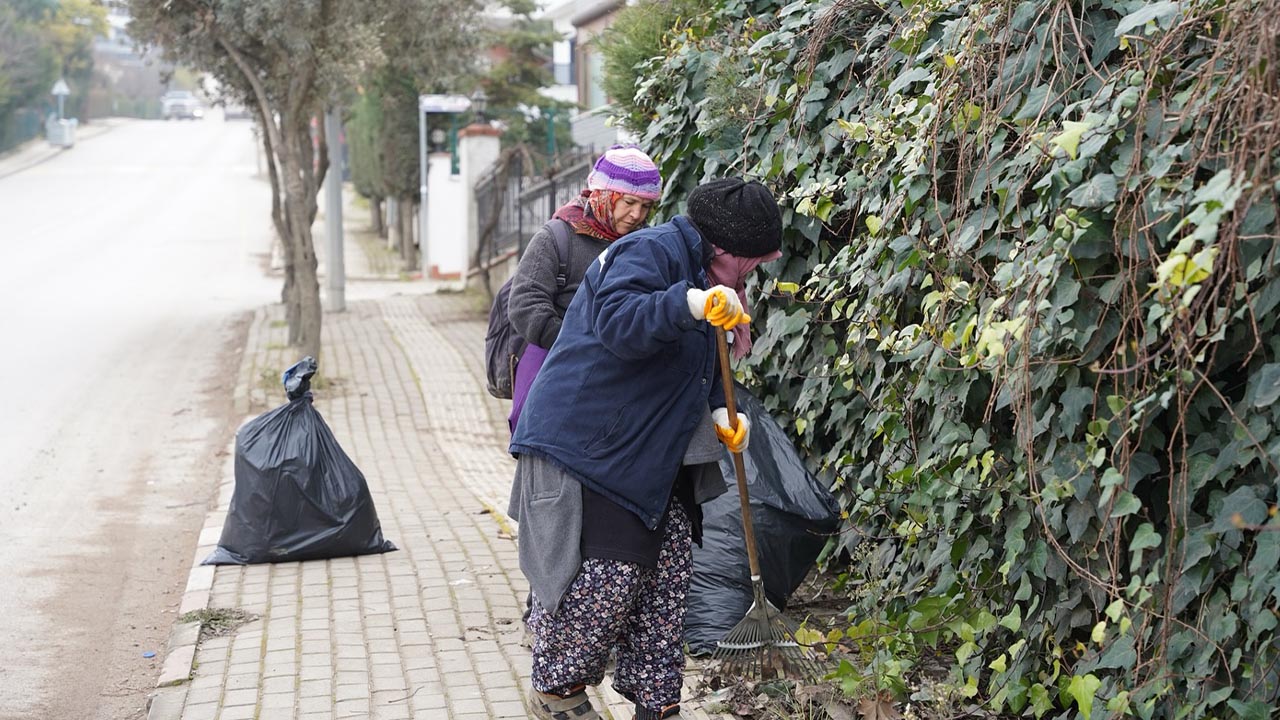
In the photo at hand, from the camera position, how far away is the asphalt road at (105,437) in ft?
17.4

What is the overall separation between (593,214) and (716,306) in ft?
4.45

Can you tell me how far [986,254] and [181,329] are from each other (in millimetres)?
13171

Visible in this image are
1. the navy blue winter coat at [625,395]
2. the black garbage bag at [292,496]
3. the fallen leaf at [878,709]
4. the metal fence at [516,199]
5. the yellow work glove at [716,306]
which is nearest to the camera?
the yellow work glove at [716,306]

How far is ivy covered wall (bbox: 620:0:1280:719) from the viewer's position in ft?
8.91

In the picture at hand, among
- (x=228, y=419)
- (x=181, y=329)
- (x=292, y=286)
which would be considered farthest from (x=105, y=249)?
(x=228, y=419)

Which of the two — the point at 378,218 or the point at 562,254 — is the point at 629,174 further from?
the point at 378,218

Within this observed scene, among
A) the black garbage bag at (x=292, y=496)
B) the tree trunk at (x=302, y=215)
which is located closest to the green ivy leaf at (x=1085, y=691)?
the black garbage bag at (x=292, y=496)

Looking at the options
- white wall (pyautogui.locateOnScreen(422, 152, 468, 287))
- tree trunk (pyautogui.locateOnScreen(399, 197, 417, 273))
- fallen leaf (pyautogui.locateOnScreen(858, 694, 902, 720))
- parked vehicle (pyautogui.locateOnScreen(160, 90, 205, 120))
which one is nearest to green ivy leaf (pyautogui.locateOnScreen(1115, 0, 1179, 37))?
fallen leaf (pyautogui.locateOnScreen(858, 694, 902, 720))

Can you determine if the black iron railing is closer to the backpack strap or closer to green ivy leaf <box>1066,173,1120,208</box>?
the backpack strap

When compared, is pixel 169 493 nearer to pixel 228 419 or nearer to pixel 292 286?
pixel 228 419

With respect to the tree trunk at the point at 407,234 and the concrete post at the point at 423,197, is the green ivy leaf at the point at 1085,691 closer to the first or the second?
the concrete post at the point at 423,197

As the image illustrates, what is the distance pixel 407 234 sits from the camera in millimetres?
24672

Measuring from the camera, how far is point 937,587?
12.9ft

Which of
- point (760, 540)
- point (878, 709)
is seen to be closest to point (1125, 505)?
point (878, 709)
